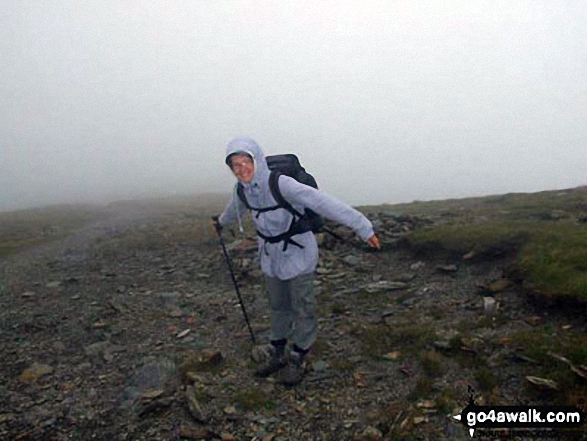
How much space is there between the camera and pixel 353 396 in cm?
869

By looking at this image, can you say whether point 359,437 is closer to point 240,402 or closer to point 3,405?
point 240,402

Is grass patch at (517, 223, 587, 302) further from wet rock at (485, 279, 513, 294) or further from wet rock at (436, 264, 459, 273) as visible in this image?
wet rock at (436, 264, 459, 273)

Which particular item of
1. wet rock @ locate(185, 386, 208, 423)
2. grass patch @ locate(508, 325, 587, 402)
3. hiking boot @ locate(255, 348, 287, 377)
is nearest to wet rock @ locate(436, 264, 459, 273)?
grass patch @ locate(508, 325, 587, 402)

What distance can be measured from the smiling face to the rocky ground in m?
4.17

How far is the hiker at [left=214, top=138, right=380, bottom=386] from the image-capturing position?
27.8ft

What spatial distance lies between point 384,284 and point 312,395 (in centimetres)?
633

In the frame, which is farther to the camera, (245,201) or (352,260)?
(352,260)

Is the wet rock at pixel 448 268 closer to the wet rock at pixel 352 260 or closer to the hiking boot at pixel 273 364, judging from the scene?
the wet rock at pixel 352 260

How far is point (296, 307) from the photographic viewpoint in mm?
9273

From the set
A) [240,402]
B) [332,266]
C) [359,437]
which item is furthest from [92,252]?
[359,437]

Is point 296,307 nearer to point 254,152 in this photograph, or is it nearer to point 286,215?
point 286,215

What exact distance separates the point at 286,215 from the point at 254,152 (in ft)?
4.31
